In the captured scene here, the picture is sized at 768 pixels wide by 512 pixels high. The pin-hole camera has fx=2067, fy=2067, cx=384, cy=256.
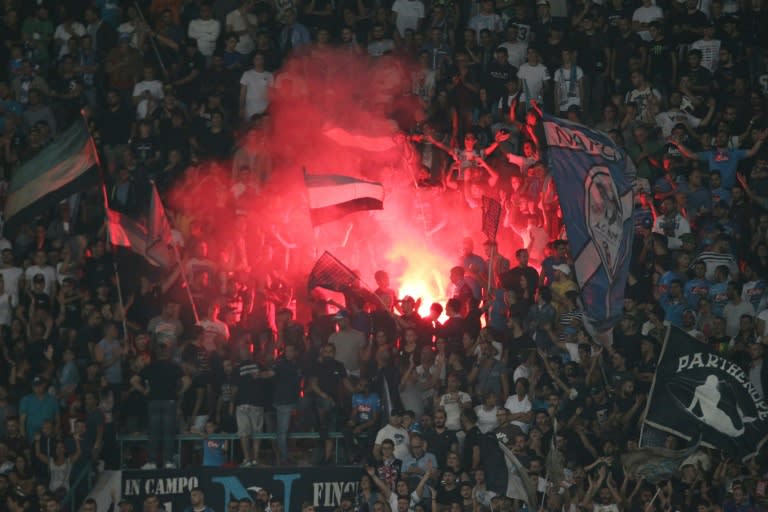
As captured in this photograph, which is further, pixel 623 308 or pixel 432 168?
pixel 432 168

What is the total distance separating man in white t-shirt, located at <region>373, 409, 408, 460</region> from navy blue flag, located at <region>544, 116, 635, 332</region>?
8.02 ft

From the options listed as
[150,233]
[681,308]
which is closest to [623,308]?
[681,308]

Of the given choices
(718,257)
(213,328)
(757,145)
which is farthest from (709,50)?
(213,328)

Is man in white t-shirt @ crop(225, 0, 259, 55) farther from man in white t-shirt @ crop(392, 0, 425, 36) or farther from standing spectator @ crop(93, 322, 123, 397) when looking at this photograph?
standing spectator @ crop(93, 322, 123, 397)

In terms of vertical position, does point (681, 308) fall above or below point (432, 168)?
below

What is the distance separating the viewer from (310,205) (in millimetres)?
25922

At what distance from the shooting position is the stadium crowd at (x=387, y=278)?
923 inches

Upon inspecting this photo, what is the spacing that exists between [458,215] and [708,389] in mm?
5930

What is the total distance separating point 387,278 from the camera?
25.5 meters

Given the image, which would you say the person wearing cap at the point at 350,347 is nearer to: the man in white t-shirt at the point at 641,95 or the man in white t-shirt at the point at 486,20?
the man in white t-shirt at the point at 641,95

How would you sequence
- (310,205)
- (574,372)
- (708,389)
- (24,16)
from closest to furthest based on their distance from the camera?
(708,389) → (574,372) → (310,205) → (24,16)

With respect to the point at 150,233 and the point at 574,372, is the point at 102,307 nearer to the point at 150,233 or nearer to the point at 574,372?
the point at 150,233

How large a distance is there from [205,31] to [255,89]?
1.53 m

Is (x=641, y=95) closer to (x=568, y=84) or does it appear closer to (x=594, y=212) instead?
(x=568, y=84)
